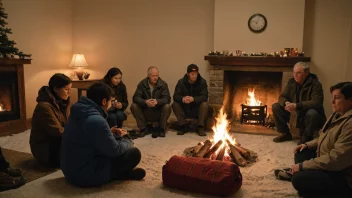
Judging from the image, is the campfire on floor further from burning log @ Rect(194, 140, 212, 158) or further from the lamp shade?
the lamp shade

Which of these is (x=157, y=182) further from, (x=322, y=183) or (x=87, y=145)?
(x=322, y=183)

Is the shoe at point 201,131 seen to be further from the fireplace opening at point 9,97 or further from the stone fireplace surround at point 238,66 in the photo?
the fireplace opening at point 9,97

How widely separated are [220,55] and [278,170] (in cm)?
250

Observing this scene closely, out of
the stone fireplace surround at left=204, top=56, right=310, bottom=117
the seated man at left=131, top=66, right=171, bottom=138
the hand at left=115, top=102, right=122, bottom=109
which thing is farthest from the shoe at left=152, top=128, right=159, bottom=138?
the stone fireplace surround at left=204, top=56, right=310, bottom=117

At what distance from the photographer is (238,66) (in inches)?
199

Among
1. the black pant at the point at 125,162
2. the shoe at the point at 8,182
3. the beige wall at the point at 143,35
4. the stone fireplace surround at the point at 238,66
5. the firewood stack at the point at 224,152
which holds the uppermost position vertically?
the beige wall at the point at 143,35

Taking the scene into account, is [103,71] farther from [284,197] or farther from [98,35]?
[284,197]

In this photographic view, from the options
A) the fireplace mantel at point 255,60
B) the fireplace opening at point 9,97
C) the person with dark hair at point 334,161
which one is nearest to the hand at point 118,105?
the fireplace opening at point 9,97

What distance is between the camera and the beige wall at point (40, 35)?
16.6 ft

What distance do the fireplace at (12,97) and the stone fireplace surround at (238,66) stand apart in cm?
291

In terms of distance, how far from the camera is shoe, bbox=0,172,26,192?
8.60ft

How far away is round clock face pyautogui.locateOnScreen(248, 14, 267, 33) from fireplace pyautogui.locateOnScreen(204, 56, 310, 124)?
19.2 inches

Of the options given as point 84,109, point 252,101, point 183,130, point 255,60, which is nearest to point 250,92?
point 252,101

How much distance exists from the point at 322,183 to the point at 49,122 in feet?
8.08
